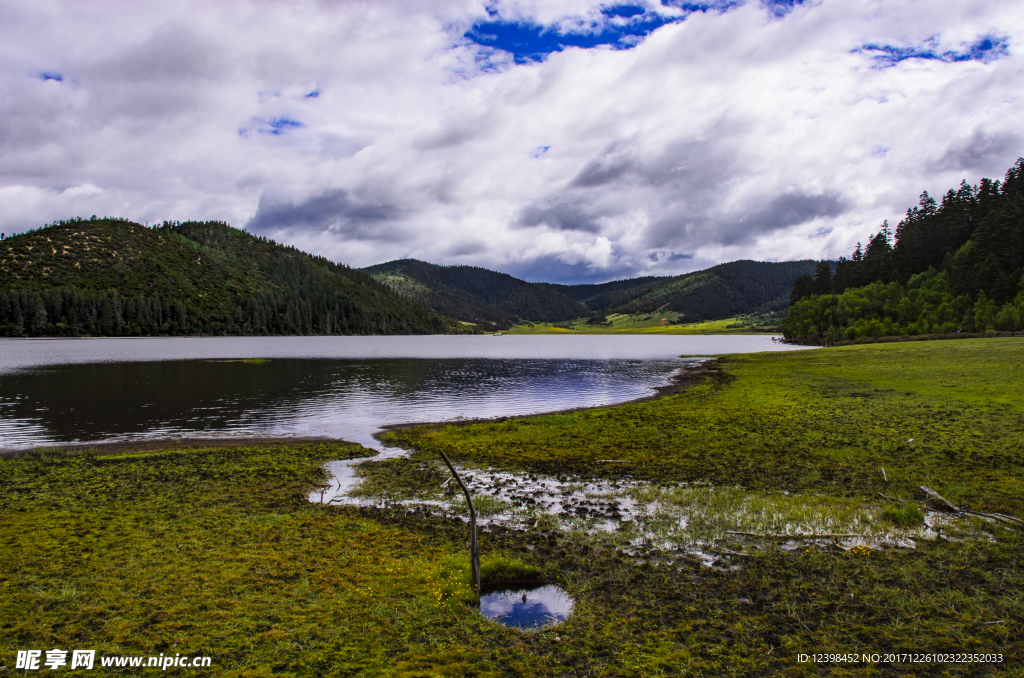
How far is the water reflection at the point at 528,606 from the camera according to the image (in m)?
10.9

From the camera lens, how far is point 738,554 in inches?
540

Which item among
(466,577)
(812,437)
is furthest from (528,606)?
(812,437)

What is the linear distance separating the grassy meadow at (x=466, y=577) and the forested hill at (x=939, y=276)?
101772 millimetres

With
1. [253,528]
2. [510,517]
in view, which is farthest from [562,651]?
[253,528]

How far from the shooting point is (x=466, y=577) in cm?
1253

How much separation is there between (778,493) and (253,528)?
60.5 ft

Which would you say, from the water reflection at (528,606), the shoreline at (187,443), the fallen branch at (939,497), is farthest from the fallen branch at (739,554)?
the shoreline at (187,443)

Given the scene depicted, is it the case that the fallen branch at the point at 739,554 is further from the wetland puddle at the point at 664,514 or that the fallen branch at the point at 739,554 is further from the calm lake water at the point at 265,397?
the calm lake water at the point at 265,397

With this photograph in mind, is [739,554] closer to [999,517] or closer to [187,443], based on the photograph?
[999,517]

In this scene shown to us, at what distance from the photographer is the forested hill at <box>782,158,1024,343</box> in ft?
327

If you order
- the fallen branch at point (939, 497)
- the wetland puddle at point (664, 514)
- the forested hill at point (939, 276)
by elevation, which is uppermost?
the forested hill at point (939, 276)

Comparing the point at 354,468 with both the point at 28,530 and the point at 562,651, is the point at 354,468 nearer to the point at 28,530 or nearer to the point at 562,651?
the point at 28,530

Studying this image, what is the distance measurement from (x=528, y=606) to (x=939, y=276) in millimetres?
142864

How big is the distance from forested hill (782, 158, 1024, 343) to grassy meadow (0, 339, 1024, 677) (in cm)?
10177
